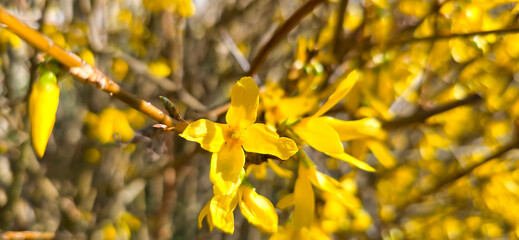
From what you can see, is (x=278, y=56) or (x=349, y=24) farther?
(x=278, y=56)

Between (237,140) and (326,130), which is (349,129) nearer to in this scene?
(326,130)

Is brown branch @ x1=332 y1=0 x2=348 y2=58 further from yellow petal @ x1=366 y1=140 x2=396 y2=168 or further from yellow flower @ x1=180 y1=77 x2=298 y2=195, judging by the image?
yellow flower @ x1=180 y1=77 x2=298 y2=195

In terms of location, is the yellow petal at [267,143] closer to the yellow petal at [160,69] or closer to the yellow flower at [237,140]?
the yellow flower at [237,140]

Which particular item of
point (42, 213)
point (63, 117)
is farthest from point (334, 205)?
point (63, 117)

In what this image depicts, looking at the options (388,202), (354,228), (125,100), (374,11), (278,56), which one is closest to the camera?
(125,100)

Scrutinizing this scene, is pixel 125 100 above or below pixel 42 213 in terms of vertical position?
above

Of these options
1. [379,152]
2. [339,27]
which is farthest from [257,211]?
[339,27]

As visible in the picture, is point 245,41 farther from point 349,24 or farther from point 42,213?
point 42,213

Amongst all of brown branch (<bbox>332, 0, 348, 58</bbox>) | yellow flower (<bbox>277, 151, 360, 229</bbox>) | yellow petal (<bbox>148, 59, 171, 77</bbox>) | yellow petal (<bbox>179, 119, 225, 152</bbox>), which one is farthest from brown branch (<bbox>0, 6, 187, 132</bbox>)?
yellow petal (<bbox>148, 59, 171, 77</bbox>)
